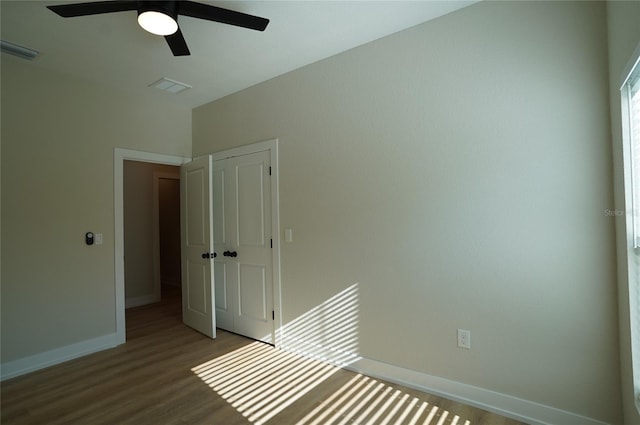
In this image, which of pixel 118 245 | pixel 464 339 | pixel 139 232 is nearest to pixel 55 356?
pixel 118 245

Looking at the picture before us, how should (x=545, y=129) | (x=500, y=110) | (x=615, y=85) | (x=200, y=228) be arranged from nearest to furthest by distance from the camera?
(x=615, y=85) → (x=545, y=129) → (x=500, y=110) → (x=200, y=228)

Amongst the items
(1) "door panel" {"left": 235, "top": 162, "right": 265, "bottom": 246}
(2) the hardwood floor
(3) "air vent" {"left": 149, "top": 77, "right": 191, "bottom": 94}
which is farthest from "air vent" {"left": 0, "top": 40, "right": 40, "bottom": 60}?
(2) the hardwood floor

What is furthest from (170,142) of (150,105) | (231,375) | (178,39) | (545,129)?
(545,129)

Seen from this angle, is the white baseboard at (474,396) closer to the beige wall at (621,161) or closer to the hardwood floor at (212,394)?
the hardwood floor at (212,394)

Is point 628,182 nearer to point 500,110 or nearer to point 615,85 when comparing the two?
point 615,85

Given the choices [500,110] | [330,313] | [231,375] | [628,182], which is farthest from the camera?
[330,313]

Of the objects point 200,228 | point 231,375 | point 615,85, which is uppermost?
point 615,85

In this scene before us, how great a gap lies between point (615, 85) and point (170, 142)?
13.5 ft

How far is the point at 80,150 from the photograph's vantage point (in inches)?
126

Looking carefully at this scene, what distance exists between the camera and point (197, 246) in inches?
148

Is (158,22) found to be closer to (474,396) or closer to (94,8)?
(94,8)

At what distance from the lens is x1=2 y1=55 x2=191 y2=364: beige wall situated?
2.78 meters

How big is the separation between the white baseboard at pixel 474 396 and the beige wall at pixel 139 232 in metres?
3.93

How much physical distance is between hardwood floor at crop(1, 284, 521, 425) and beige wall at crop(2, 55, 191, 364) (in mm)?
419
